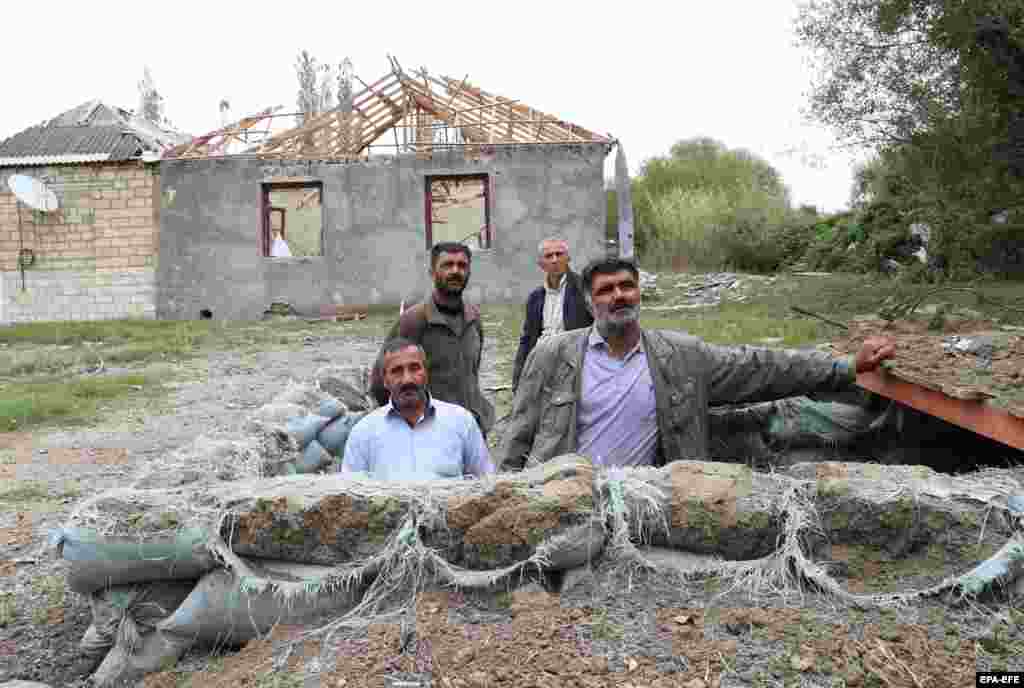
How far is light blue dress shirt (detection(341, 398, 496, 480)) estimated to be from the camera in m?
3.90

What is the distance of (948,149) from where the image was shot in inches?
535

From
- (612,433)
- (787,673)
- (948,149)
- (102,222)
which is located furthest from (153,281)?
(787,673)

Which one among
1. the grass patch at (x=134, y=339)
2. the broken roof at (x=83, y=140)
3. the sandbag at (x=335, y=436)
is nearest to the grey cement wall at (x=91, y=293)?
the grass patch at (x=134, y=339)

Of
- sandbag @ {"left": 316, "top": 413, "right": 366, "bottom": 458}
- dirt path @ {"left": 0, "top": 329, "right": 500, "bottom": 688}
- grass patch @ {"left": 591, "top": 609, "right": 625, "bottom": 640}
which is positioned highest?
sandbag @ {"left": 316, "top": 413, "right": 366, "bottom": 458}

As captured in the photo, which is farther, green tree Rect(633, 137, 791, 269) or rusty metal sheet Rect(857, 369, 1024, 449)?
green tree Rect(633, 137, 791, 269)

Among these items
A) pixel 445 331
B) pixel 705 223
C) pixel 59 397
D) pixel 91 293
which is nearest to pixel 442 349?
pixel 445 331

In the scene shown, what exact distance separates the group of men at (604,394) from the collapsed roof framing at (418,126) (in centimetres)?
1490

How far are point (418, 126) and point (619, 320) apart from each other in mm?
16012

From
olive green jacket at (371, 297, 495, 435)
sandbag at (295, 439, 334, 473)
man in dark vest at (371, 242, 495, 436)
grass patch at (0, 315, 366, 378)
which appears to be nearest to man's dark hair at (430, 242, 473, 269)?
man in dark vest at (371, 242, 495, 436)

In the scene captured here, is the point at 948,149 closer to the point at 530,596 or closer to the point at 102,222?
the point at 530,596

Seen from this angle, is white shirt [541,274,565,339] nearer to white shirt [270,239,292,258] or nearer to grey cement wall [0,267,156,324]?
white shirt [270,239,292,258]

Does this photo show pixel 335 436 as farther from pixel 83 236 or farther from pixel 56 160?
pixel 56 160

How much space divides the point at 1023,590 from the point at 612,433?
66.1 inches

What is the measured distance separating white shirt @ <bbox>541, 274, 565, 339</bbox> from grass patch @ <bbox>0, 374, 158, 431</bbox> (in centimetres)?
523
